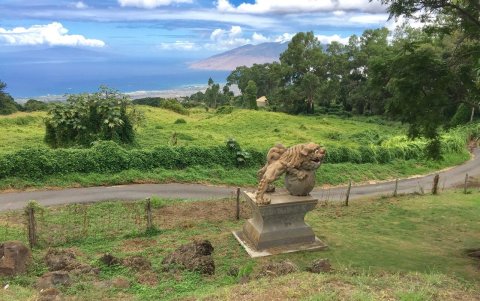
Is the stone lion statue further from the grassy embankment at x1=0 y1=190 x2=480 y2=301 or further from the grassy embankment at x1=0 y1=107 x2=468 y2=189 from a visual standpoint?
the grassy embankment at x1=0 y1=107 x2=468 y2=189

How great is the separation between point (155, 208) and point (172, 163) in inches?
334

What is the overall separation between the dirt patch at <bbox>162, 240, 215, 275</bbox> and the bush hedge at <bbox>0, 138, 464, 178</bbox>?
14529 millimetres

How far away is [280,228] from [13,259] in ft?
22.5

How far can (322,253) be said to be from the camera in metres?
12.2

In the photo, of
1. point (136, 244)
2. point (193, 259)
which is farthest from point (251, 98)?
point (193, 259)

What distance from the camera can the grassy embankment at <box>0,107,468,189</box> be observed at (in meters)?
23.6

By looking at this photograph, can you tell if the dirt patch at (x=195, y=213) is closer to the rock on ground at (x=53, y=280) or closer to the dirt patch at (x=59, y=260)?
the dirt patch at (x=59, y=260)

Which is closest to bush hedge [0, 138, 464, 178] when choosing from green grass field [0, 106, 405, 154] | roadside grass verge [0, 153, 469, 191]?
roadside grass verge [0, 153, 469, 191]

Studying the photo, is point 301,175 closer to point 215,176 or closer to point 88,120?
point 215,176

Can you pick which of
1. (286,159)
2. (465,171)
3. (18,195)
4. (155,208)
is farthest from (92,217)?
(465,171)

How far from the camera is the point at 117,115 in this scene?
95.0 feet

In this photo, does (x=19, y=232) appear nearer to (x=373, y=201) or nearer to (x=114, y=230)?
(x=114, y=230)

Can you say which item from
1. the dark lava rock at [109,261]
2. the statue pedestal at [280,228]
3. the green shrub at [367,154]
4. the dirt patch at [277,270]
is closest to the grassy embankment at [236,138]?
the green shrub at [367,154]

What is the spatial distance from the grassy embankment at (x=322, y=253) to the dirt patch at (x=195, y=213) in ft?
0.13
